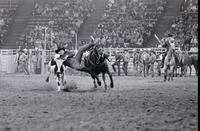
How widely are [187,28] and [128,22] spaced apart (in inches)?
221

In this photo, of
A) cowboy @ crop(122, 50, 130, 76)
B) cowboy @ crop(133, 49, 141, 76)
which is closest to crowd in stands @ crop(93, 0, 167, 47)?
cowboy @ crop(122, 50, 130, 76)

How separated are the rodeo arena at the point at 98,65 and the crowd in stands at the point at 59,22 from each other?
0.08m

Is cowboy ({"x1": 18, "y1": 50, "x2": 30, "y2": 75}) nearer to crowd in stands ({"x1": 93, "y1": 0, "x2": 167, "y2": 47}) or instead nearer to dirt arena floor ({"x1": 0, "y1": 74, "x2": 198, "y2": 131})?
crowd in stands ({"x1": 93, "y1": 0, "x2": 167, "y2": 47})

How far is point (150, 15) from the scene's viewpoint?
3850 cm

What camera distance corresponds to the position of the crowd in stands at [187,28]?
3284 centimetres

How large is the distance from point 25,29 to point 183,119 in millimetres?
33971

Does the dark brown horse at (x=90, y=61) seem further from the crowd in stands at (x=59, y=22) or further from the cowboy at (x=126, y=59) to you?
the crowd in stands at (x=59, y=22)

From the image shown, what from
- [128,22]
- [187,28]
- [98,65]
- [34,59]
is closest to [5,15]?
[34,59]

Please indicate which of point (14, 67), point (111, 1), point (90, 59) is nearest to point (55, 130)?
point (90, 59)

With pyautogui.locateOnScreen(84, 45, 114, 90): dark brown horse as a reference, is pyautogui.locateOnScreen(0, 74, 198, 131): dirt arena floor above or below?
below

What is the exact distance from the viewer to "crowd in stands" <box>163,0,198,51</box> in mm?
32844

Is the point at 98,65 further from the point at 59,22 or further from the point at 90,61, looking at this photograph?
the point at 59,22

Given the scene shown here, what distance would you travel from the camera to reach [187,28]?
3394cm

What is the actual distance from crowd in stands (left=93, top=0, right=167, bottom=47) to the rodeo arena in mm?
70
